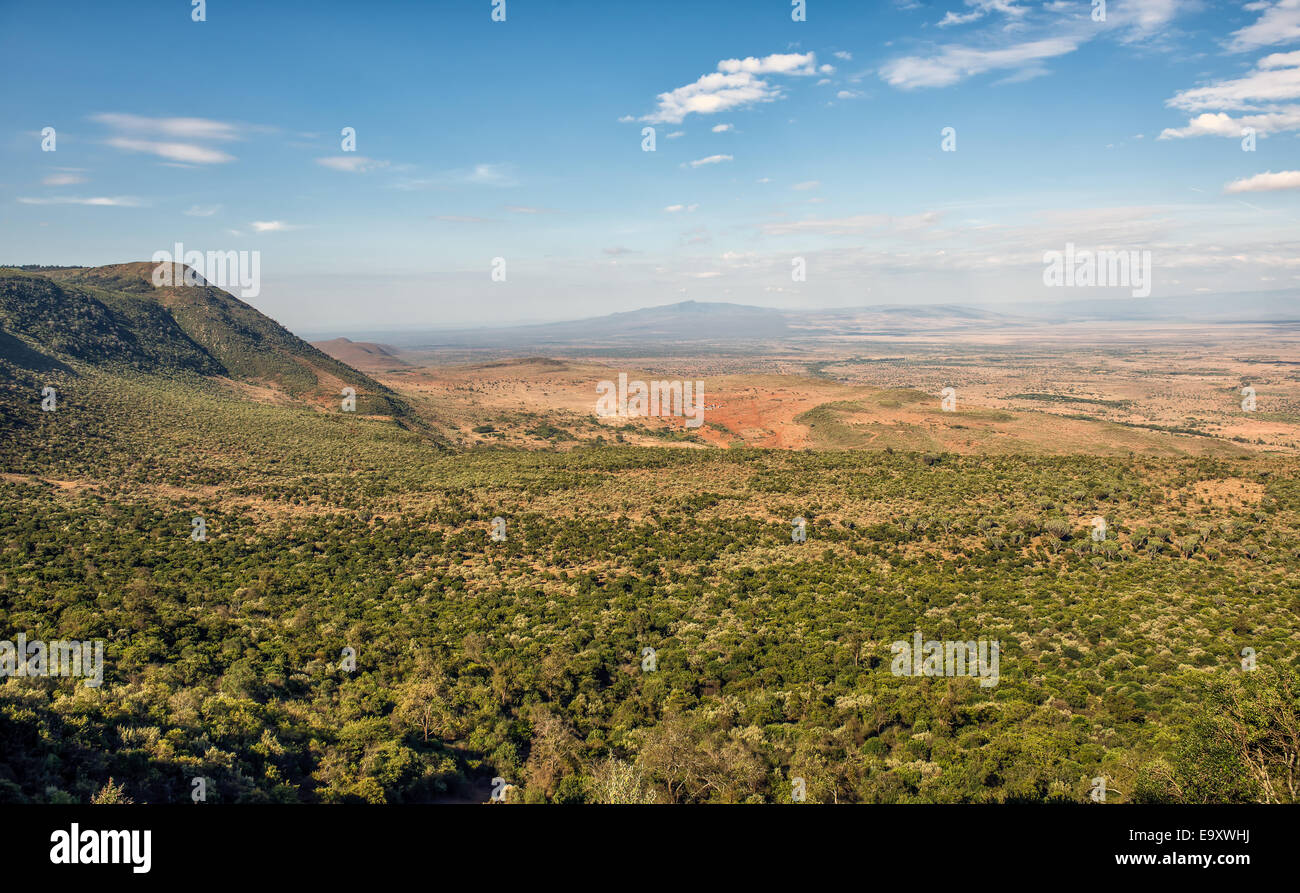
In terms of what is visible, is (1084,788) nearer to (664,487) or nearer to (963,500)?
(963,500)

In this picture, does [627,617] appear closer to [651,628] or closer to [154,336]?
[651,628]

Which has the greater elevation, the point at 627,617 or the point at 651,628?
the point at 627,617

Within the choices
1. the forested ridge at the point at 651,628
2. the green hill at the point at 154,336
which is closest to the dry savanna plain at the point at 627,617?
the forested ridge at the point at 651,628

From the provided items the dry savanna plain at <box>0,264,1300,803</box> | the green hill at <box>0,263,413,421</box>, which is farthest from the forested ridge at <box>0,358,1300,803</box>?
the green hill at <box>0,263,413,421</box>

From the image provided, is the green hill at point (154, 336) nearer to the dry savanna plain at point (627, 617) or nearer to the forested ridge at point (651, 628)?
the dry savanna plain at point (627, 617)

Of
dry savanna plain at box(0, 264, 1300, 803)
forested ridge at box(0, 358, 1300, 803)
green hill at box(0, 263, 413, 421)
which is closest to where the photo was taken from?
forested ridge at box(0, 358, 1300, 803)

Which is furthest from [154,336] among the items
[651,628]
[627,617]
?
[651,628]

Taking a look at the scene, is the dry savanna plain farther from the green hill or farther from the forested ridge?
the green hill

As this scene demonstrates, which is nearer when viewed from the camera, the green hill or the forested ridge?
the forested ridge

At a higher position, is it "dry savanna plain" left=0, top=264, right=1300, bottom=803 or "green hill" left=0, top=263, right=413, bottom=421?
"green hill" left=0, top=263, right=413, bottom=421

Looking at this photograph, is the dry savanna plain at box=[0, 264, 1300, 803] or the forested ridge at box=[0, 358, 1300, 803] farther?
the dry savanna plain at box=[0, 264, 1300, 803]

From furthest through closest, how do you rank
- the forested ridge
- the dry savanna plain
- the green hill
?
the green hill → the dry savanna plain → the forested ridge
